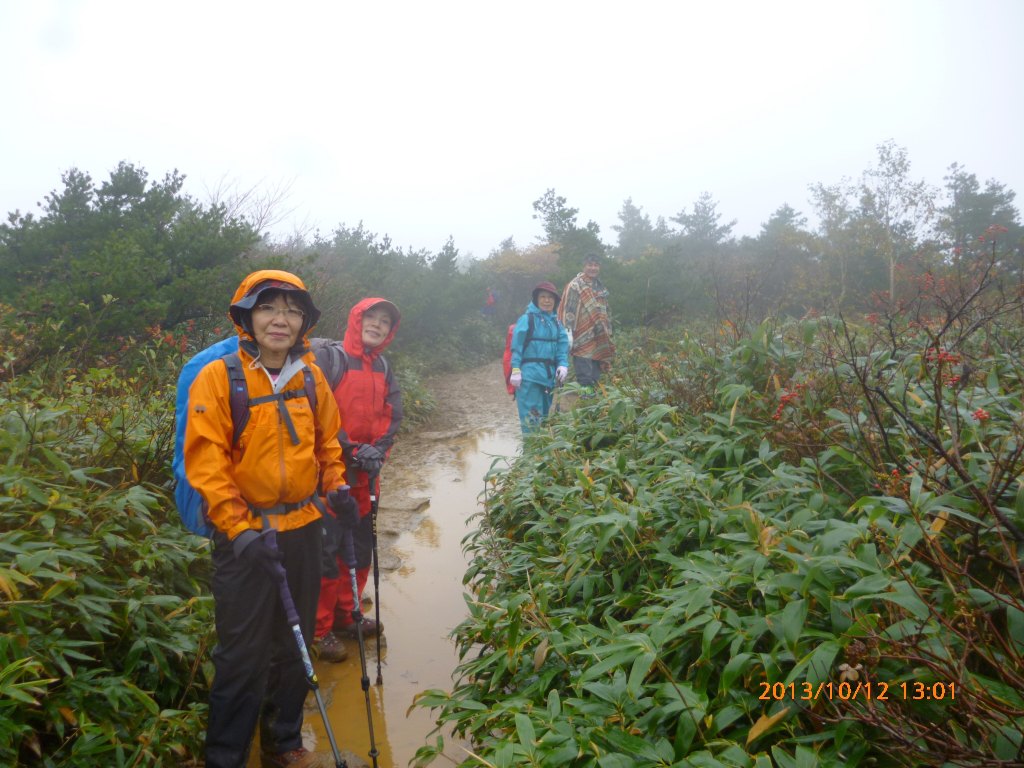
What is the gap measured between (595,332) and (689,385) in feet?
9.11

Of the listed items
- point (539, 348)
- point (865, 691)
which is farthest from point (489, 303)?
point (865, 691)

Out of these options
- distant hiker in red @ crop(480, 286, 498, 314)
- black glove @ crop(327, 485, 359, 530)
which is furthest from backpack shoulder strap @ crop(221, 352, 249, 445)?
distant hiker in red @ crop(480, 286, 498, 314)

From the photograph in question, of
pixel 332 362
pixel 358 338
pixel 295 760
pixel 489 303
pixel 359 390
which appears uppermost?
pixel 489 303

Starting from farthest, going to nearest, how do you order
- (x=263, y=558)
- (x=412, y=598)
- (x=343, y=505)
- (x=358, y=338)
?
(x=412, y=598), (x=358, y=338), (x=343, y=505), (x=263, y=558)

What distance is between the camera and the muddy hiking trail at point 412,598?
8.93 feet

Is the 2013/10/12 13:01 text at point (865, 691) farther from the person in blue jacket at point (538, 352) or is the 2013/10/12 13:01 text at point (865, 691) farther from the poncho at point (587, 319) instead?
the poncho at point (587, 319)

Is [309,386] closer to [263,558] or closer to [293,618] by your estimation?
[263,558]

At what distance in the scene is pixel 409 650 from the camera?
344 cm

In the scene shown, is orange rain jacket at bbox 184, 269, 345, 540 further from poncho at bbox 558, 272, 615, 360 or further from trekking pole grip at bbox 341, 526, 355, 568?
poncho at bbox 558, 272, 615, 360

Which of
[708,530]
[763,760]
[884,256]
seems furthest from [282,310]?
[884,256]

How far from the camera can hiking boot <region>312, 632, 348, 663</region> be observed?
10.7 feet

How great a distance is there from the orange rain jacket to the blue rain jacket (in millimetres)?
3636

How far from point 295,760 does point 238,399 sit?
1.54 meters

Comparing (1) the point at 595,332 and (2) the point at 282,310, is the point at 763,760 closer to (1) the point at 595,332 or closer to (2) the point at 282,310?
(2) the point at 282,310
